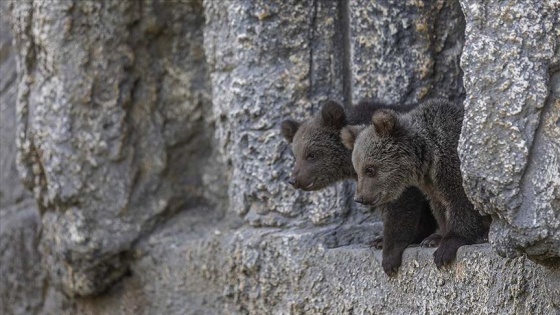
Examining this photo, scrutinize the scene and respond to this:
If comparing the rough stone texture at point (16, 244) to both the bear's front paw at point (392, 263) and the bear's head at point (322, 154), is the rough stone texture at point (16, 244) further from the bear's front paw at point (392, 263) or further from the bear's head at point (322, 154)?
the bear's front paw at point (392, 263)

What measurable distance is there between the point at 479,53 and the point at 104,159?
12.9 ft

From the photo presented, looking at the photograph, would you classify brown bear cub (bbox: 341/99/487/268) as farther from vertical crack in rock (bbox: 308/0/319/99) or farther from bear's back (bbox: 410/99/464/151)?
vertical crack in rock (bbox: 308/0/319/99)

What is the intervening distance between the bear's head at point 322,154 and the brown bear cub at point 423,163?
0.50m

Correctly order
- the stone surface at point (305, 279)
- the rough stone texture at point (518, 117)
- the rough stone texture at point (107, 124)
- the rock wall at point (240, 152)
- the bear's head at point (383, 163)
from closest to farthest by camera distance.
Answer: the rough stone texture at point (518, 117) → the rock wall at point (240, 152) → the stone surface at point (305, 279) → the bear's head at point (383, 163) → the rough stone texture at point (107, 124)

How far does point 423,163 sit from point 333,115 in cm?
83

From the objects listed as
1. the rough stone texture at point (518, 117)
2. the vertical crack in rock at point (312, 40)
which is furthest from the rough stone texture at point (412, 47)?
the rough stone texture at point (518, 117)

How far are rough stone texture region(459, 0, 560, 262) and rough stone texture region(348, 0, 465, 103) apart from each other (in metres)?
1.79

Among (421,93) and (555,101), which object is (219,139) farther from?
(555,101)

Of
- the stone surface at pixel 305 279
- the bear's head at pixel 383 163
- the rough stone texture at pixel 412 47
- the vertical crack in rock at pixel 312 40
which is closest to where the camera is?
the stone surface at pixel 305 279

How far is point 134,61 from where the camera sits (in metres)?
7.86

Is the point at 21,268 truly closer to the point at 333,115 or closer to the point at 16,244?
the point at 16,244

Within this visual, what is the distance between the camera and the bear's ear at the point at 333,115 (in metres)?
6.21

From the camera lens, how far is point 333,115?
6238 mm

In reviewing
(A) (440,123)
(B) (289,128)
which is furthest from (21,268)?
(A) (440,123)
